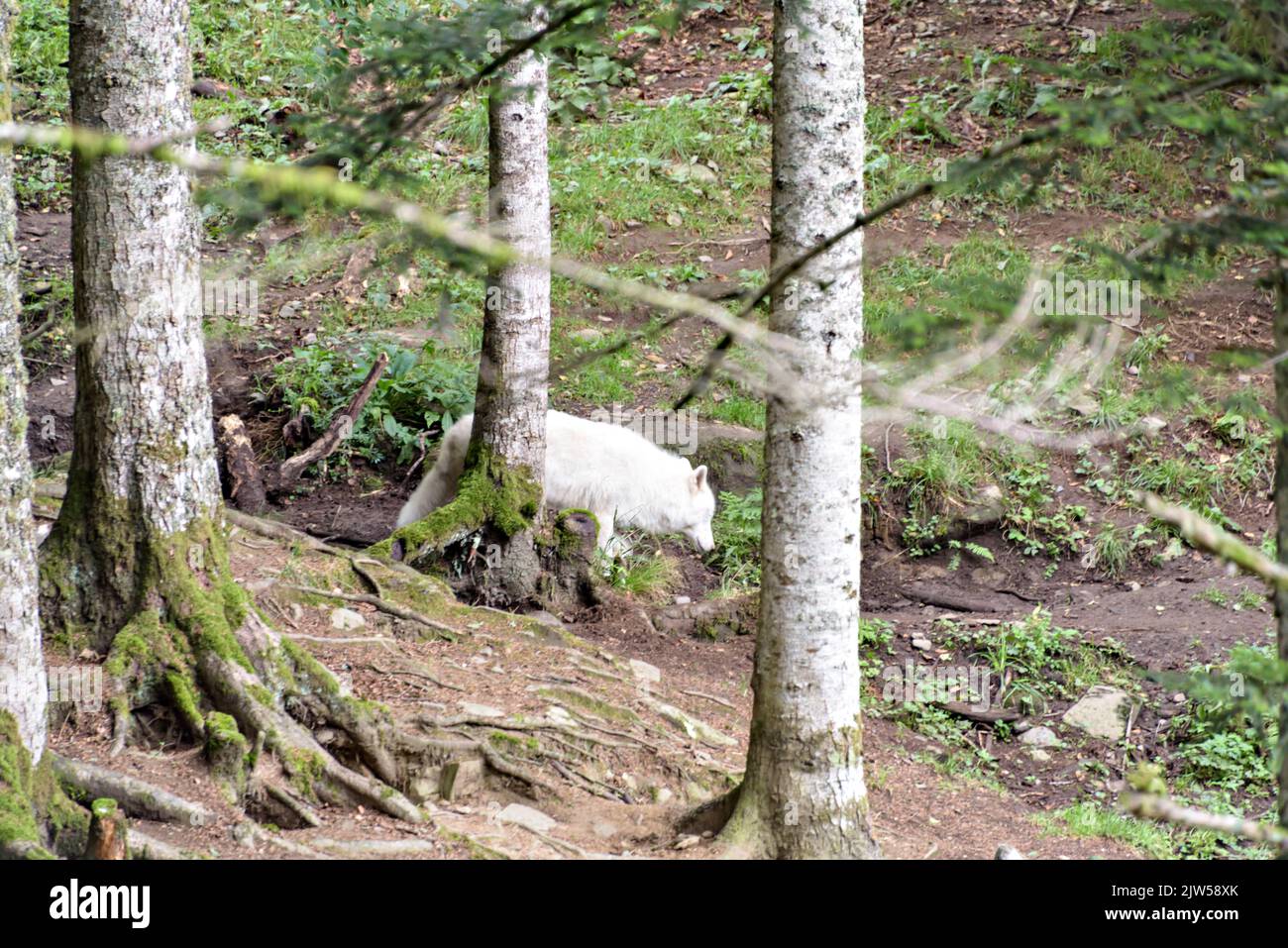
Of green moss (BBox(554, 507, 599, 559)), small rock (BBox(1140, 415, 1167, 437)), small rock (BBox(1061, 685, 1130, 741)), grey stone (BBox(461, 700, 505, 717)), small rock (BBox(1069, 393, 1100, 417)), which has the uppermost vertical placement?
small rock (BBox(1069, 393, 1100, 417))

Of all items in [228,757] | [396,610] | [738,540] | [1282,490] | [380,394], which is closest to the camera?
[1282,490]

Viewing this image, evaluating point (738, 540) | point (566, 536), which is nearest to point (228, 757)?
point (566, 536)

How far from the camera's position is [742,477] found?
1027 cm

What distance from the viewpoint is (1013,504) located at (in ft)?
31.8

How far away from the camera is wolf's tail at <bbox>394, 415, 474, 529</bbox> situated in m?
8.30

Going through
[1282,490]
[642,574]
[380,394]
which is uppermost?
[380,394]

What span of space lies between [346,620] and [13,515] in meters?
2.55

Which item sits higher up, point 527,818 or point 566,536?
point 566,536

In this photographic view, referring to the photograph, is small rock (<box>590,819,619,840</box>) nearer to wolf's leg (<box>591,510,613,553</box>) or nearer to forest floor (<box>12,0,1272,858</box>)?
forest floor (<box>12,0,1272,858</box>)

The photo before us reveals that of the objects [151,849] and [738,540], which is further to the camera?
[738,540]

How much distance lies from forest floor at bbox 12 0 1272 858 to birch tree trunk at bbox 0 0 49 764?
0.76m

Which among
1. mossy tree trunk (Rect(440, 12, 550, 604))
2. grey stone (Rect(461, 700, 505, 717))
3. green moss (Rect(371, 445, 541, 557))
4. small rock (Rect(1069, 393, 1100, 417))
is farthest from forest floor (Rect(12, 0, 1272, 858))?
green moss (Rect(371, 445, 541, 557))

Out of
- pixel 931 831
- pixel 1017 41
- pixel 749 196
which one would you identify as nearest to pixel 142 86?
pixel 931 831

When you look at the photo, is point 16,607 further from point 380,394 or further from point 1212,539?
point 380,394
